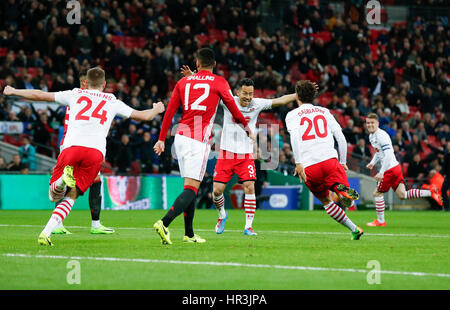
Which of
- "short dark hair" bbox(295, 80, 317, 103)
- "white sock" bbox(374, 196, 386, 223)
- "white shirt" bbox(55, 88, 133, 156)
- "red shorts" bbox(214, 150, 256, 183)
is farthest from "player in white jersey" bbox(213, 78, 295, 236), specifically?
"white sock" bbox(374, 196, 386, 223)

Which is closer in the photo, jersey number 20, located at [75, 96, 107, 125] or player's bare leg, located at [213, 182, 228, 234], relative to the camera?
jersey number 20, located at [75, 96, 107, 125]

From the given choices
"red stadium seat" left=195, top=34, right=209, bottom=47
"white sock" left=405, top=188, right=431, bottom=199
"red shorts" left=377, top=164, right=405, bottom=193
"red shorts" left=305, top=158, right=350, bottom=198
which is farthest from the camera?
Result: "red stadium seat" left=195, top=34, right=209, bottom=47

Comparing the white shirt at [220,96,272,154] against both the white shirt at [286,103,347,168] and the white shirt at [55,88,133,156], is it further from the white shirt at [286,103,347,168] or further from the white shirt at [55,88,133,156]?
the white shirt at [55,88,133,156]

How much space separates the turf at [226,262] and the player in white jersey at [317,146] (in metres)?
0.79

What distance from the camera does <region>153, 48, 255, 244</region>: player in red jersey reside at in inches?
390

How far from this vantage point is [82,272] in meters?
6.90

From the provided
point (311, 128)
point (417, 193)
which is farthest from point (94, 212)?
point (417, 193)

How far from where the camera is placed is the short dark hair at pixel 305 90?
1117cm

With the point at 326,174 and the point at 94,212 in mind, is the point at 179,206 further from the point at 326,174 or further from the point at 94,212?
the point at 94,212

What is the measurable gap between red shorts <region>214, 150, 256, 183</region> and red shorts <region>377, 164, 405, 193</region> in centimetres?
Result: 529

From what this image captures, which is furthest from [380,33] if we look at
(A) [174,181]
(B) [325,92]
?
(A) [174,181]

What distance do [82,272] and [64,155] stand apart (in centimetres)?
321

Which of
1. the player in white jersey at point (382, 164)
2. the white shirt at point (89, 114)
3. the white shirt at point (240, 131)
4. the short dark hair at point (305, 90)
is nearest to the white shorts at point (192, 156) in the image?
the white shirt at point (89, 114)

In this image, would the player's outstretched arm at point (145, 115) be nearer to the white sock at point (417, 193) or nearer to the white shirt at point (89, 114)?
the white shirt at point (89, 114)
